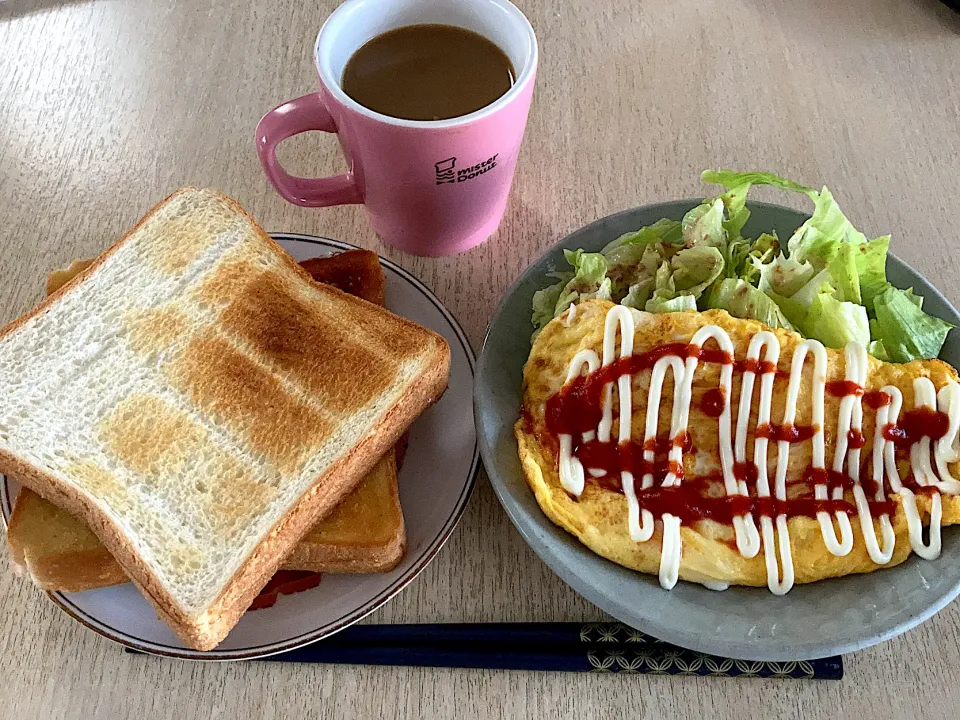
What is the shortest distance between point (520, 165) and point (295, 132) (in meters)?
0.48

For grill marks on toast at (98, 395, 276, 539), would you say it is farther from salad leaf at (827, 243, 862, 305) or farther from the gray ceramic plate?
salad leaf at (827, 243, 862, 305)

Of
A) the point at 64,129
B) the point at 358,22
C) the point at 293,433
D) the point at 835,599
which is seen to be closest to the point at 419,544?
the point at 293,433

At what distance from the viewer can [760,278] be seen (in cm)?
109

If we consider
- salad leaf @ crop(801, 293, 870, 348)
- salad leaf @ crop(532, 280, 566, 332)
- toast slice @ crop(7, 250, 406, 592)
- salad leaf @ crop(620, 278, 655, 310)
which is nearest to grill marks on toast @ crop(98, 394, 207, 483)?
toast slice @ crop(7, 250, 406, 592)

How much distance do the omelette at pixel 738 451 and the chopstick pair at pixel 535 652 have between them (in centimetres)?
13

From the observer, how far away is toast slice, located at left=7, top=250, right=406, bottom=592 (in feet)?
3.15

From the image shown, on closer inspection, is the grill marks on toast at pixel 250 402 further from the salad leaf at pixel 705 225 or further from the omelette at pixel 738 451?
the salad leaf at pixel 705 225

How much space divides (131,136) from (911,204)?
4.88ft

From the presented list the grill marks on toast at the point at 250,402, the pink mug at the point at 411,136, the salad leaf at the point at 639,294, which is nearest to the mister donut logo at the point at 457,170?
the pink mug at the point at 411,136

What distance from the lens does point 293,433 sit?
3.41 ft

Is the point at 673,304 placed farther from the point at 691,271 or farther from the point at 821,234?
the point at 821,234

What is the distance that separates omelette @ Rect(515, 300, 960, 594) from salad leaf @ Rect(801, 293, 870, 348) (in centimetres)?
5

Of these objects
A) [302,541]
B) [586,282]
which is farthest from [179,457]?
[586,282]

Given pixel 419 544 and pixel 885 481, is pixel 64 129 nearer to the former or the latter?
pixel 419 544
